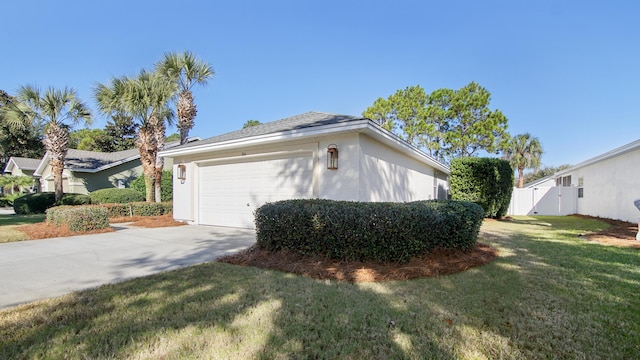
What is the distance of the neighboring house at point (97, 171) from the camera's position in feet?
66.1

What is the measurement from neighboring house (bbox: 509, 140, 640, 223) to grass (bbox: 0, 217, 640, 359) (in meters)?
9.57

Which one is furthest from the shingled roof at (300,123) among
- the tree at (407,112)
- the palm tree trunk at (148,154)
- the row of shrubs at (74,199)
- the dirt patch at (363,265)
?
the tree at (407,112)

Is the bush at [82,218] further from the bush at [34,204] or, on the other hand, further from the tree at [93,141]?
the tree at [93,141]

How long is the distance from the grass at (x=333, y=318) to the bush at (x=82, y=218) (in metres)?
6.59

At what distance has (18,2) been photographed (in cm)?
838

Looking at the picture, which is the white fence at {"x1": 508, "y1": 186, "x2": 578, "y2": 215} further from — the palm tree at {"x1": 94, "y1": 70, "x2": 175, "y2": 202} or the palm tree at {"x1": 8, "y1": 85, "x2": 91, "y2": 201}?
the palm tree at {"x1": 8, "y1": 85, "x2": 91, "y2": 201}

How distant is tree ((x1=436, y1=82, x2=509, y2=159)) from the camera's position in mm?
24422

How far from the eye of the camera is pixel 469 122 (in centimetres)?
2503

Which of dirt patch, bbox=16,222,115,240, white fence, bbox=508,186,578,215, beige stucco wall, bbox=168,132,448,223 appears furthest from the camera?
white fence, bbox=508,186,578,215

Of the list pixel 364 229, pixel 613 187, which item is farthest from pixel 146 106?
→ pixel 613 187

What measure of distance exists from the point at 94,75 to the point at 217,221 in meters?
10.1

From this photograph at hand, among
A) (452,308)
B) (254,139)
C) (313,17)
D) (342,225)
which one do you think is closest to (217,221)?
(254,139)

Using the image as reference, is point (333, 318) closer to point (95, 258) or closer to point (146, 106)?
point (95, 258)

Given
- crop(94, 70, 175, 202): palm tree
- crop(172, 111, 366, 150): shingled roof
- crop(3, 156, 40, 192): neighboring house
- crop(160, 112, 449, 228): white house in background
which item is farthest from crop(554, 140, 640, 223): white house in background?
crop(3, 156, 40, 192): neighboring house
